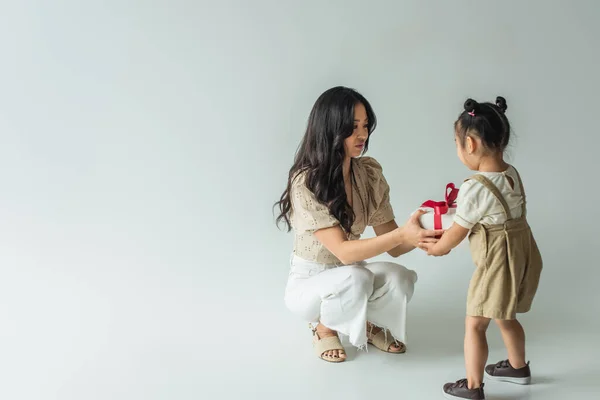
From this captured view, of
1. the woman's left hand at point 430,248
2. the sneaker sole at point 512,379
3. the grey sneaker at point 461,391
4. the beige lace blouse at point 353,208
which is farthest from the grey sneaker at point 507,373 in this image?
the beige lace blouse at point 353,208

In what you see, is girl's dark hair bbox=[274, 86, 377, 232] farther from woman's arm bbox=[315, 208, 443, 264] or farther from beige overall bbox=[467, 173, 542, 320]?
beige overall bbox=[467, 173, 542, 320]

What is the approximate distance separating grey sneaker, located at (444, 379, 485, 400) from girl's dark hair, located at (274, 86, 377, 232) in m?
0.68

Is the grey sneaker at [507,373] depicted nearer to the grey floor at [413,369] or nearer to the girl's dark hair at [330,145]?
the grey floor at [413,369]

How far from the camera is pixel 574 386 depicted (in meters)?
2.66

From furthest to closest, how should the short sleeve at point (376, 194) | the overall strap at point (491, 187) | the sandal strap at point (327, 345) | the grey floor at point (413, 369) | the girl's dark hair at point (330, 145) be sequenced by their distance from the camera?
the short sleeve at point (376, 194), the sandal strap at point (327, 345), the girl's dark hair at point (330, 145), the grey floor at point (413, 369), the overall strap at point (491, 187)

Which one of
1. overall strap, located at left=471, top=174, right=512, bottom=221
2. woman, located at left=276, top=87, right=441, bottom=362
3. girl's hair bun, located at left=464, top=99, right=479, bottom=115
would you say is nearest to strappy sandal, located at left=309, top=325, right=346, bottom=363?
woman, located at left=276, top=87, right=441, bottom=362

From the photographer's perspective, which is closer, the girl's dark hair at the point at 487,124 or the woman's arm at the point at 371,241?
the girl's dark hair at the point at 487,124

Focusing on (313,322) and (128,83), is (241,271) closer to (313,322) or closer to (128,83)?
(313,322)

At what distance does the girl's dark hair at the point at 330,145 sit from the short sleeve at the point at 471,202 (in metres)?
0.55

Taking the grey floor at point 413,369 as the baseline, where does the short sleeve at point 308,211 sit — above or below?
above

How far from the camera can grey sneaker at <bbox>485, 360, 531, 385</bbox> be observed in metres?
2.69

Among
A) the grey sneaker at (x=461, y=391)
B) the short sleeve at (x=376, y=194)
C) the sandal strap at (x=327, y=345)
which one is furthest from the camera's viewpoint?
the short sleeve at (x=376, y=194)

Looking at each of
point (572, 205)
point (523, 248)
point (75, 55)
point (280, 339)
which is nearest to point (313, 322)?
point (280, 339)

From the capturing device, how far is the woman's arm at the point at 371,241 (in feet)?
8.68
